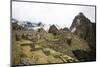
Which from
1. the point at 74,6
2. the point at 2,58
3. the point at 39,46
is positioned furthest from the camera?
the point at 74,6

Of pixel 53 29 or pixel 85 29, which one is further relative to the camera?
pixel 85 29

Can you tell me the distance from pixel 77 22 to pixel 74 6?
0.71 ft

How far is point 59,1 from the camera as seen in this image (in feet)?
8.53

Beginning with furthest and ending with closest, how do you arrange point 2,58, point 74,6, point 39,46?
point 74,6 → point 39,46 → point 2,58

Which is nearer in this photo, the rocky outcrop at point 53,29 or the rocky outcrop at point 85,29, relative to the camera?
the rocky outcrop at point 53,29

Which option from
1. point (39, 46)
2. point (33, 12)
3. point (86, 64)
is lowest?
point (86, 64)

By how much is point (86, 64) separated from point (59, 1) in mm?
915

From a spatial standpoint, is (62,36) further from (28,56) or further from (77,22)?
(28,56)

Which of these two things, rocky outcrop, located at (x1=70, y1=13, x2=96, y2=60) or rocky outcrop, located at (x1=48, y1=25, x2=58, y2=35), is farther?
rocky outcrop, located at (x1=70, y1=13, x2=96, y2=60)

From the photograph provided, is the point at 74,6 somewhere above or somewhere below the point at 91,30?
above

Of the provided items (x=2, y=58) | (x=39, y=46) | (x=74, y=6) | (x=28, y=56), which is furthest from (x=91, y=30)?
(x=2, y=58)

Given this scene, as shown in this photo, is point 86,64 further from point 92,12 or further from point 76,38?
point 92,12

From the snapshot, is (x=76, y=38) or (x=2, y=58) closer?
(x=2, y=58)

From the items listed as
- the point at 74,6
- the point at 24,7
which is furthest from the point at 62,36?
the point at 24,7
